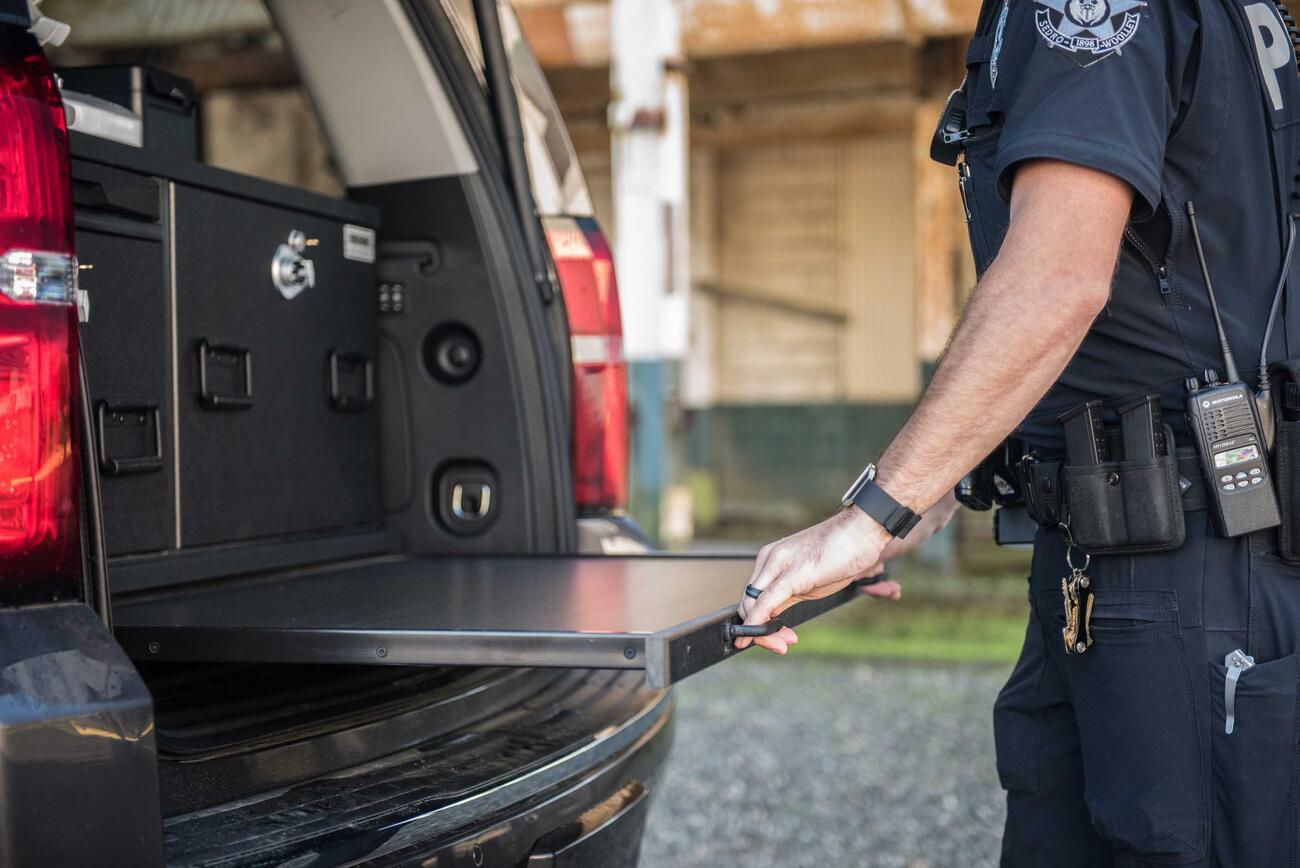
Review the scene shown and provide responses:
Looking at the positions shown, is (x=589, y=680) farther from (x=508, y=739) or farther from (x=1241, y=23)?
(x=1241, y=23)

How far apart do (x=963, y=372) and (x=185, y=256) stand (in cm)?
123

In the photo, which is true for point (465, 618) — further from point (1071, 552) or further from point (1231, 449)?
point (1231, 449)

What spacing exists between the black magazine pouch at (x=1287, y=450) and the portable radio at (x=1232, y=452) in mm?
18

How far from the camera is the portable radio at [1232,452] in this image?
5.22 ft

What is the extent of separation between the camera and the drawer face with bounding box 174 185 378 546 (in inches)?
83.1

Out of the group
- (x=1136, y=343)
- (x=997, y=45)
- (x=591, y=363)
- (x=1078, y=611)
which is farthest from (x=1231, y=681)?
(x=591, y=363)

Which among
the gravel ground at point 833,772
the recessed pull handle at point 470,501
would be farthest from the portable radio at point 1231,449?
the gravel ground at point 833,772

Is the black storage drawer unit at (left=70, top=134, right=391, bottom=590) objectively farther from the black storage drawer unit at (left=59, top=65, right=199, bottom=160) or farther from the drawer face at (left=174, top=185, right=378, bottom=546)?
the black storage drawer unit at (left=59, top=65, right=199, bottom=160)

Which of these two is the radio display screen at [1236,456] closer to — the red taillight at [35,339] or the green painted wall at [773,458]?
the red taillight at [35,339]

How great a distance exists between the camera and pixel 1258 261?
1.66m

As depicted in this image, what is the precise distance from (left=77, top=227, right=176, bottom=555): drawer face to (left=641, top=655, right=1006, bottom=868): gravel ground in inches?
74.7

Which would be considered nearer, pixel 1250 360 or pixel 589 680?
pixel 1250 360

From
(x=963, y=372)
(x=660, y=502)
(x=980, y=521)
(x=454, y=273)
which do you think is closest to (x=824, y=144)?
(x=980, y=521)

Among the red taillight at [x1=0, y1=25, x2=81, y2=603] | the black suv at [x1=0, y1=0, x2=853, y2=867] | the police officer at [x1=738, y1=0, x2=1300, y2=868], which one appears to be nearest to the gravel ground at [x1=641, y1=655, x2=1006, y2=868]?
the black suv at [x1=0, y1=0, x2=853, y2=867]
